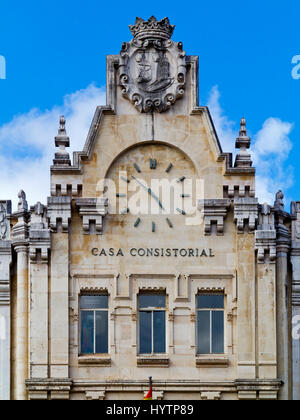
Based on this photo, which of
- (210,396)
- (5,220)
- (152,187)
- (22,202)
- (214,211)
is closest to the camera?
(210,396)

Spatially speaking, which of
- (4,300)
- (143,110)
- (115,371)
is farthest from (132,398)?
(143,110)

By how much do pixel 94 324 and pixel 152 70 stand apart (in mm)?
10552

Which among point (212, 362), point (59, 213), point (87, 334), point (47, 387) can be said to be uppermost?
point (59, 213)

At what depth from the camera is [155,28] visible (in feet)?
268

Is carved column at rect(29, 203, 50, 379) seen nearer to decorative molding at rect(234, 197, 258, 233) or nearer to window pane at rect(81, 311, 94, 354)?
window pane at rect(81, 311, 94, 354)

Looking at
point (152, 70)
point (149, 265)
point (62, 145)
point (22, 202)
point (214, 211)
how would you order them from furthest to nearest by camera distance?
1. point (152, 70)
2. point (62, 145)
3. point (22, 202)
4. point (214, 211)
5. point (149, 265)

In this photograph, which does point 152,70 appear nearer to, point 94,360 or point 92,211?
point 92,211

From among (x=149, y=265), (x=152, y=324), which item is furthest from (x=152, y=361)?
(x=149, y=265)

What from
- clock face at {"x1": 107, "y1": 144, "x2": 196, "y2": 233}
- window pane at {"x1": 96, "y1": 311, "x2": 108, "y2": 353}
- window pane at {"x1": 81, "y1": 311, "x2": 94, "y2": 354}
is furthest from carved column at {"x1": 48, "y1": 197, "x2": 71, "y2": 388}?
clock face at {"x1": 107, "y1": 144, "x2": 196, "y2": 233}

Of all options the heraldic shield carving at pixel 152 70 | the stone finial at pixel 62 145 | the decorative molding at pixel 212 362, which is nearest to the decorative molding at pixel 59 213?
the stone finial at pixel 62 145

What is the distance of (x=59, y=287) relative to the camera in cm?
8006

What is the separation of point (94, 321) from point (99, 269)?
2083mm

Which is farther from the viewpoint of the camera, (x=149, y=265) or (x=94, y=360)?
(x=149, y=265)
